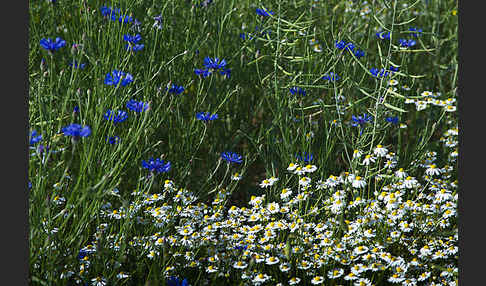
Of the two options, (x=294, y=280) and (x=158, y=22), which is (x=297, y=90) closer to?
(x=158, y=22)

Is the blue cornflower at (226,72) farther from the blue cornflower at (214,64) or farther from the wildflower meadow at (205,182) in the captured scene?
the blue cornflower at (214,64)

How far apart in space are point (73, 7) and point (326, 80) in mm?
1486

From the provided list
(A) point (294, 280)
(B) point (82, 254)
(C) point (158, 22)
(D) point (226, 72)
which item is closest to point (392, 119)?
(D) point (226, 72)

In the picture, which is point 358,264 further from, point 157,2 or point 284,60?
point 157,2

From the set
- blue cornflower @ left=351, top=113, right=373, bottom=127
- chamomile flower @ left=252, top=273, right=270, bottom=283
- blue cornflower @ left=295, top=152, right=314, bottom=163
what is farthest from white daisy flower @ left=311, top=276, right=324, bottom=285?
blue cornflower @ left=351, top=113, right=373, bottom=127

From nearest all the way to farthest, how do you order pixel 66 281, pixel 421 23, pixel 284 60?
pixel 66 281 < pixel 284 60 < pixel 421 23

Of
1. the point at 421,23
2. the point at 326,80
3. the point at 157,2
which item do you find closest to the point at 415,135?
the point at 326,80

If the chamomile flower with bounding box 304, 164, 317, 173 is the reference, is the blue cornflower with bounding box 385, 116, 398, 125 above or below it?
above

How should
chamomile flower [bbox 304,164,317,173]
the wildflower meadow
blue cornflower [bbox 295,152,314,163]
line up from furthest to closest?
blue cornflower [bbox 295,152,314,163] → chamomile flower [bbox 304,164,317,173] → the wildflower meadow

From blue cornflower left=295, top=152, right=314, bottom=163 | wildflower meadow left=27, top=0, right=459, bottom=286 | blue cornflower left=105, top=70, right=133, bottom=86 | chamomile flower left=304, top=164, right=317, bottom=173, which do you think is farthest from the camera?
blue cornflower left=295, top=152, right=314, bottom=163

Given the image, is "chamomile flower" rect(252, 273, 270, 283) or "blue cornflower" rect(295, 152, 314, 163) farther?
"blue cornflower" rect(295, 152, 314, 163)

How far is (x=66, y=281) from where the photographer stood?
172cm

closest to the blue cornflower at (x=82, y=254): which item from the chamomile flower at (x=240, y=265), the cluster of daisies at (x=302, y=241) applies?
the cluster of daisies at (x=302, y=241)

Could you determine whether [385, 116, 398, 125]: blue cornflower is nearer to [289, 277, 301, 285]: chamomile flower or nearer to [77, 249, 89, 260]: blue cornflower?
[289, 277, 301, 285]: chamomile flower
